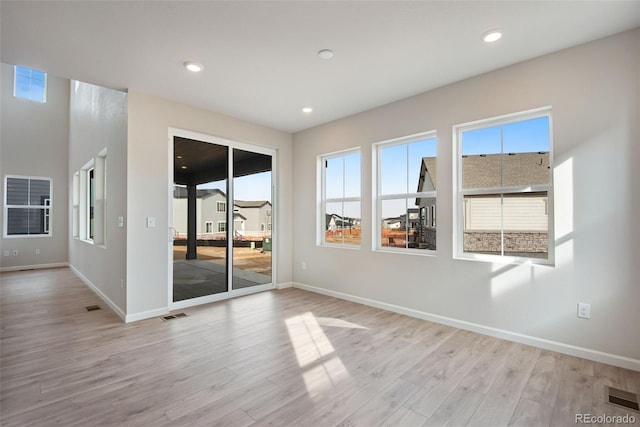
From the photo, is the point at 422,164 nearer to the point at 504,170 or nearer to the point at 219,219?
the point at 504,170

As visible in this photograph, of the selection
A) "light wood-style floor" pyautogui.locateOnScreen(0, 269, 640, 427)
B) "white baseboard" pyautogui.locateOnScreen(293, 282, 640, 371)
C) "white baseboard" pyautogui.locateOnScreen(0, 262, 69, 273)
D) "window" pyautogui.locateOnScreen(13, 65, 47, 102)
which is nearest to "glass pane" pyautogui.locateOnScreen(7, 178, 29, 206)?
"white baseboard" pyautogui.locateOnScreen(0, 262, 69, 273)

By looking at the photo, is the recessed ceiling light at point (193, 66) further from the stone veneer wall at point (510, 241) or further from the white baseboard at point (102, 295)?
the stone veneer wall at point (510, 241)

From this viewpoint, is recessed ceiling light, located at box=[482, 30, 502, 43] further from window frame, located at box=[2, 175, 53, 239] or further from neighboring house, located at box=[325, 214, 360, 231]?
window frame, located at box=[2, 175, 53, 239]

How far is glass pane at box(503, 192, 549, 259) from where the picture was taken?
2869 mm

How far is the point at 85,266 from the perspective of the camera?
574 centimetres

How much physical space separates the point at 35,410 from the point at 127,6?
2.75 metres

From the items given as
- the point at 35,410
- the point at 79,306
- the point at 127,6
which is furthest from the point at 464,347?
the point at 79,306

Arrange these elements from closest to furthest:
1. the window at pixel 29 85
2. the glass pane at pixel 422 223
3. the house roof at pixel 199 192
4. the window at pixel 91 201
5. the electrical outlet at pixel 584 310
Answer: the electrical outlet at pixel 584 310 < the glass pane at pixel 422 223 < the house roof at pixel 199 192 < the window at pixel 91 201 < the window at pixel 29 85

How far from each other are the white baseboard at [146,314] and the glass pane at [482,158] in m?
3.92

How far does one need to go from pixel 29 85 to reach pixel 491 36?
1013 cm

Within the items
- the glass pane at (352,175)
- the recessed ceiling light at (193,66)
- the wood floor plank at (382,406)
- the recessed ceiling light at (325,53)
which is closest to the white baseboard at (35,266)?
the recessed ceiling light at (193,66)

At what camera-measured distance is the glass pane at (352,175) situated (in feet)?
14.7

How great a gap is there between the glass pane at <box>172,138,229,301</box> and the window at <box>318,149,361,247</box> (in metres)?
1.56

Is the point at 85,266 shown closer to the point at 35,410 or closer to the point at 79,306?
the point at 79,306
